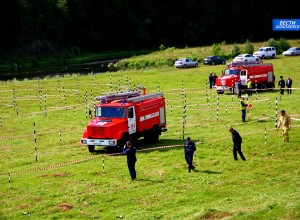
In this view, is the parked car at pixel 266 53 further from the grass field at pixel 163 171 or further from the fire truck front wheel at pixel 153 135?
the fire truck front wheel at pixel 153 135

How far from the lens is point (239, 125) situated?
39.1 metres

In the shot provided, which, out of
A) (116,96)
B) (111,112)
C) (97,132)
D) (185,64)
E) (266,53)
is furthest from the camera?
(266,53)

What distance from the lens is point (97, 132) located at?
32.8 metres

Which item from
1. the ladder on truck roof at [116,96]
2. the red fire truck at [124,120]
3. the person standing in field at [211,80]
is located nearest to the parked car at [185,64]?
the person standing in field at [211,80]

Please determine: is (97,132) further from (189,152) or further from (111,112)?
(189,152)

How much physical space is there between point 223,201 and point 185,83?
41450 mm

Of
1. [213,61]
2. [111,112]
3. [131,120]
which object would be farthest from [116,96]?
[213,61]

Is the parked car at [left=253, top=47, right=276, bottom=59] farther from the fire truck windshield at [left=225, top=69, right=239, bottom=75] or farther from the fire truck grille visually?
the fire truck grille

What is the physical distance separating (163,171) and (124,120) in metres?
5.52

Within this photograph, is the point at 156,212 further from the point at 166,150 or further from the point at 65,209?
the point at 166,150

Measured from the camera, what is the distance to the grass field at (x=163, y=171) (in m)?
22.7

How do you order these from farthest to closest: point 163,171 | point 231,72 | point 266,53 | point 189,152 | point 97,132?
1. point 266,53
2. point 231,72
3. point 97,132
4. point 163,171
5. point 189,152

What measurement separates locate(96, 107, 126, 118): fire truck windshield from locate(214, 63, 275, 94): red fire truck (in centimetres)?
2297

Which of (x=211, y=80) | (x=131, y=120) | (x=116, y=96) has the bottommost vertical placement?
(x=131, y=120)
